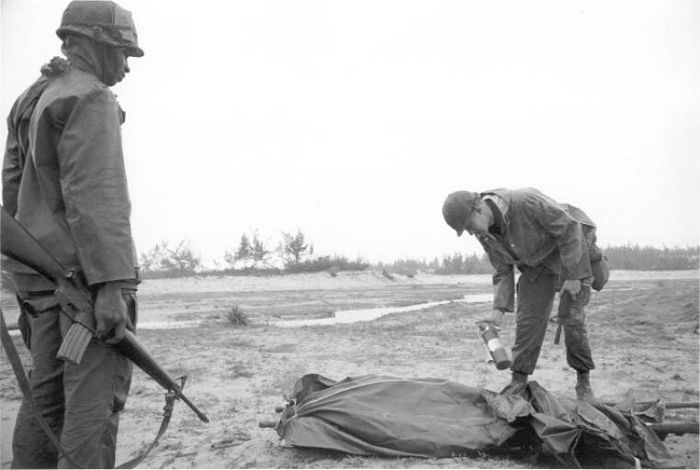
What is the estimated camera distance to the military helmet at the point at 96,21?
2.50 meters

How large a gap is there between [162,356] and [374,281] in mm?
26444

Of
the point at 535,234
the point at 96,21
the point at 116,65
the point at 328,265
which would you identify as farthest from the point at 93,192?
the point at 328,265

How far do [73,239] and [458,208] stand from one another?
257 centimetres

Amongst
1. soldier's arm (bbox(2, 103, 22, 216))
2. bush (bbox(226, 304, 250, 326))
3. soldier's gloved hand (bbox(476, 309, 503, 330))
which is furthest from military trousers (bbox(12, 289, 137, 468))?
bush (bbox(226, 304, 250, 326))

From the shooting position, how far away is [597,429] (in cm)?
299

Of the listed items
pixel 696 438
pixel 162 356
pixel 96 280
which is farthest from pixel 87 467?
pixel 162 356

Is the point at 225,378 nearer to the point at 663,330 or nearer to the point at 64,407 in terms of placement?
the point at 64,407

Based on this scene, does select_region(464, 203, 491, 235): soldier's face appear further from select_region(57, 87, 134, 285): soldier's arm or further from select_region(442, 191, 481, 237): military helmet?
select_region(57, 87, 134, 285): soldier's arm

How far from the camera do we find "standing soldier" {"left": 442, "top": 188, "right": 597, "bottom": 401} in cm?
405

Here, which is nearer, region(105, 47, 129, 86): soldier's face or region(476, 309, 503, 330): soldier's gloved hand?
region(105, 47, 129, 86): soldier's face

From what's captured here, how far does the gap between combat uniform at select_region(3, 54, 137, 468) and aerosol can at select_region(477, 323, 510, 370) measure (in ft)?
7.99

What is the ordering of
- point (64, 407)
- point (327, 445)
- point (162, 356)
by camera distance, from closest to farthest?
point (64, 407) < point (327, 445) < point (162, 356)

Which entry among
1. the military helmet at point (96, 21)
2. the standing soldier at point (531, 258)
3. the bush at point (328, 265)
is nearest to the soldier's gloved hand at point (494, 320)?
the standing soldier at point (531, 258)

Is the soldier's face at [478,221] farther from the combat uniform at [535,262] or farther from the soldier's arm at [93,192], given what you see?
the soldier's arm at [93,192]
